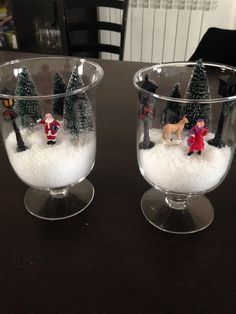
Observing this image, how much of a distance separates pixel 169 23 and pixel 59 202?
1.55 m

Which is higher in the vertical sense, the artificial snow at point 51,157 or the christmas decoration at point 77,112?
the christmas decoration at point 77,112

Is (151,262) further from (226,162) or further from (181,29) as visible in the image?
(181,29)

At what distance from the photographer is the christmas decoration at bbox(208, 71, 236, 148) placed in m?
0.42

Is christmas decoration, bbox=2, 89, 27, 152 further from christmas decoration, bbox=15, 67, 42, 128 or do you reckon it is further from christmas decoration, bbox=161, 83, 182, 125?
christmas decoration, bbox=161, 83, 182, 125

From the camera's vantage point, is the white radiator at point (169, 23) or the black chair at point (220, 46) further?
the white radiator at point (169, 23)

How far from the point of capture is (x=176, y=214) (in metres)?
0.52

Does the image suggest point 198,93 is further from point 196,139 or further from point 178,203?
point 178,203

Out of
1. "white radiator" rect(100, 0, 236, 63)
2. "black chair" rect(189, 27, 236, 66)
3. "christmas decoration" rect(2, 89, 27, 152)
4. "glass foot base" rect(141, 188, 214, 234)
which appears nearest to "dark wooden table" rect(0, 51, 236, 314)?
"glass foot base" rect(141, 188, 214, 234)

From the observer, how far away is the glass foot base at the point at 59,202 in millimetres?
519

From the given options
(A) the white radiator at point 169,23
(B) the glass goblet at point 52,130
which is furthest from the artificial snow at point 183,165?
(A) the white radiator at point 169,23

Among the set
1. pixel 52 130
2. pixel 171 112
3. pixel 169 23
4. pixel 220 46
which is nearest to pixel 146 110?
pixel 171 112

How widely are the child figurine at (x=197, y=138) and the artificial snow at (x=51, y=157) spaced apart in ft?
0.49

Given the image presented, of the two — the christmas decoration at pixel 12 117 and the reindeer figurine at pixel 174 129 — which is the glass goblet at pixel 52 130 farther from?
the reindeer figurine at pixel 174 129

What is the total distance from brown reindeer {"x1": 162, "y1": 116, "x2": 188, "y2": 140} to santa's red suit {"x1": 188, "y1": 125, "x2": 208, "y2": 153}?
0.6 inches
